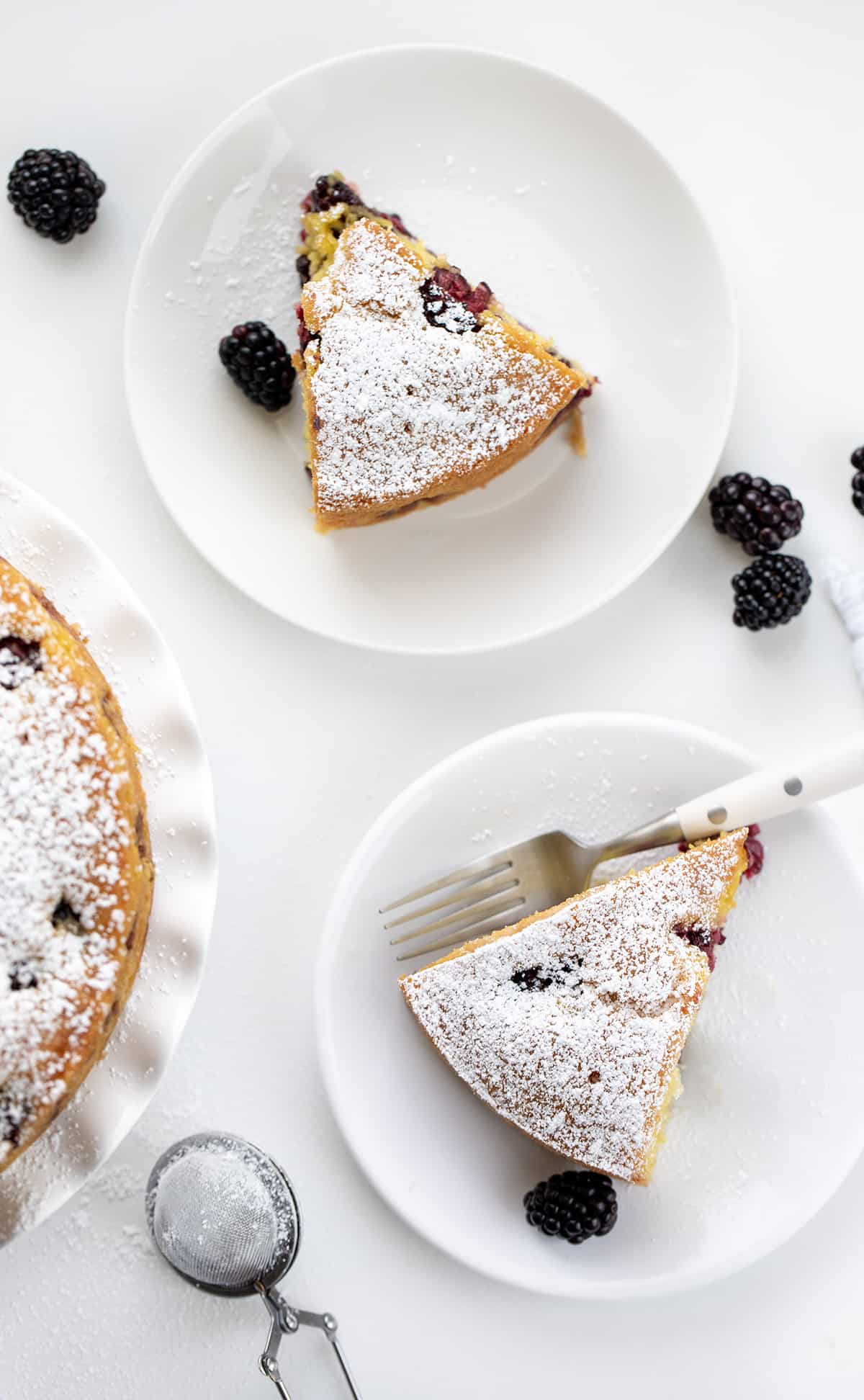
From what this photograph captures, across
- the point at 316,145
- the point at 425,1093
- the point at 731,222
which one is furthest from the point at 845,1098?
the point at 316,145

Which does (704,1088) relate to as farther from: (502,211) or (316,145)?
(316,145)

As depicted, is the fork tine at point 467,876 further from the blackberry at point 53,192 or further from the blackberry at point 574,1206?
the blackberry at point 53,192

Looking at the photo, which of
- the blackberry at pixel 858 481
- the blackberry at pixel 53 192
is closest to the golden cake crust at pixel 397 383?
the blackberry at pixel 53 192

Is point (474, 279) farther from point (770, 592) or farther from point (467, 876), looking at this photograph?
point (467, 876)

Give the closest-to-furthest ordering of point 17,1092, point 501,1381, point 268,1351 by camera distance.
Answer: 1. point 17,1092
2. point 268,1351
3. point 501,1381

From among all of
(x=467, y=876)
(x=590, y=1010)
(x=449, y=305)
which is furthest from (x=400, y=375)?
(x=590, y=1010)
